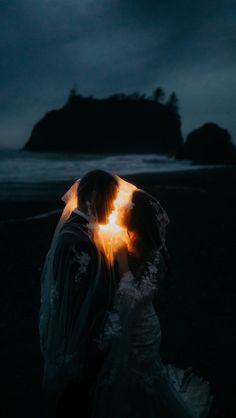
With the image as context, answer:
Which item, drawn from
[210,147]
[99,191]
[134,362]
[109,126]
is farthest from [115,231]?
[109,126]

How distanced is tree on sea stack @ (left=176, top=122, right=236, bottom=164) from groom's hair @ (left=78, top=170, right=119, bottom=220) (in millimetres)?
40615

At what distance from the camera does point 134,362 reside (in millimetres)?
3070

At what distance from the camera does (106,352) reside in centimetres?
277

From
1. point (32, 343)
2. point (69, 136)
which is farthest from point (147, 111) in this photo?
point (32, 343)

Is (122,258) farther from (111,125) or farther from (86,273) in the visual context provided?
(111,125)

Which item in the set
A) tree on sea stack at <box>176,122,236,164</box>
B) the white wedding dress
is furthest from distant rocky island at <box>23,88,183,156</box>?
the white wedding dress

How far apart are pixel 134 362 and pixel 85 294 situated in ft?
2.66

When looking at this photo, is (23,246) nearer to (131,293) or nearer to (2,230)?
(2,230)

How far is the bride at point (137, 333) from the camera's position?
281 cm

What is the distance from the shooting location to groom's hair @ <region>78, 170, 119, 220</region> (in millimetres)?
2816

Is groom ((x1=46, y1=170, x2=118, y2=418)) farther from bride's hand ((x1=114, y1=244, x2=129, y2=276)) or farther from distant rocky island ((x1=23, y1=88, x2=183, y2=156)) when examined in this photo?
distant rocky island ((x1=23, y1=88, x2=183, y2=156))

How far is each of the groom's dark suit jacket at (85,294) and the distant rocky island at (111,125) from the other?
98619mm

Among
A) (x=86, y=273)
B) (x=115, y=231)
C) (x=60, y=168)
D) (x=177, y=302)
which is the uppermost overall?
(x=115, y=231)

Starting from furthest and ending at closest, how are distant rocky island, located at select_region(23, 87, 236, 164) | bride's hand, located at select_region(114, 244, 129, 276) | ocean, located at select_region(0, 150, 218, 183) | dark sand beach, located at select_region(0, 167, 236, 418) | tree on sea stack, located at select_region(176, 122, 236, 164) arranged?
distant rocky island, located at select_region(23, 87, 236, 164) < tree on sea stack, located at select_region(176, 122, 236, 164) < ocean, located at select_region(0, 150, 218, 183) < dark sand beach, located at select_region(0, 167, 236, 418) < bride's hand, located at select_region(114, 244, 129, 276)
